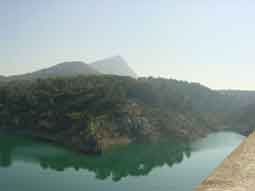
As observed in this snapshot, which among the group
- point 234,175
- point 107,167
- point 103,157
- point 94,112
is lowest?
point 103,157

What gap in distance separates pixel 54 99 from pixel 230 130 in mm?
45677

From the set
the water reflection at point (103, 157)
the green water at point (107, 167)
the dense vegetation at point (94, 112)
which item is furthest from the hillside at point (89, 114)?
the green water at point (107, 167)

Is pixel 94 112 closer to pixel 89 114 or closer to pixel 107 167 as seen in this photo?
pixel 89 114

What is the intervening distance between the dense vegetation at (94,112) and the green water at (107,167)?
3.72m

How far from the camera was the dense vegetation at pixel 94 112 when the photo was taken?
4162 centimetres

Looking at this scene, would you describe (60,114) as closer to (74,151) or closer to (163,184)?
(74,151)

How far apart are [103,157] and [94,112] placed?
14.3 meters

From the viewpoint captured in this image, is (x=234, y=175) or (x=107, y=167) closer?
(x=234, y=175)

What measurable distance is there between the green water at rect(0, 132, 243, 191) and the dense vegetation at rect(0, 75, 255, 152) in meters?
3.72

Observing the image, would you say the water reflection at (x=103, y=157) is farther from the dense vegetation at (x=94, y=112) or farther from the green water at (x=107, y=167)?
the dense vegetation at (x=94, y=112)

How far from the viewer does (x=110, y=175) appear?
26234 mm

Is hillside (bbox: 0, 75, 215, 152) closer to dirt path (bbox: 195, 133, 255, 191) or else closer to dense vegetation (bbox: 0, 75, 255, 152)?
dense vegetation (bbox: 0, 75, 255, 152)

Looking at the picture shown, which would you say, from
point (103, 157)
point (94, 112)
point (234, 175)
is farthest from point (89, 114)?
point (234, 175)

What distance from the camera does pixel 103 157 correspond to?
33812 mm
